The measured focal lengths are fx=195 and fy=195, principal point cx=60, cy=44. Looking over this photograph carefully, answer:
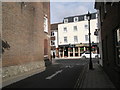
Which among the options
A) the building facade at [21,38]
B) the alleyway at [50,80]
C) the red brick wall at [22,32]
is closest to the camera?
the alleyway at [50,80]

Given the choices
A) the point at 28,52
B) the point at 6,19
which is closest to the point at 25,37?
the point at 28,52

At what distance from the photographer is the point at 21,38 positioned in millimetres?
16312

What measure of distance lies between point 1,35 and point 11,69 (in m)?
2.61

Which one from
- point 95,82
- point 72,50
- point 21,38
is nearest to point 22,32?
point 21,38

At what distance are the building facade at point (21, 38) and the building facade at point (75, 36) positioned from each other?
28.0 m

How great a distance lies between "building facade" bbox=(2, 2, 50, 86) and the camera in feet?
44.8

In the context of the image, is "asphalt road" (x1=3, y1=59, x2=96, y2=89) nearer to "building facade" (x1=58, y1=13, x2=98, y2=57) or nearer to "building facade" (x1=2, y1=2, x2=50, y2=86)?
"building facade" (x1=2, y1=2, x2=50, y2=86)

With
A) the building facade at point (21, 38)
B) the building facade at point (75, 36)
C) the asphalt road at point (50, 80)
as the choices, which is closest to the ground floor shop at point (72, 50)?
the building facade at point (75, 36)

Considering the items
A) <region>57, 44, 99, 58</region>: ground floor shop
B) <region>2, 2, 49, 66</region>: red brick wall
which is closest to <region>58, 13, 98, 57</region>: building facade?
<region>57, 44, 99, 58</region>: ground floor shop

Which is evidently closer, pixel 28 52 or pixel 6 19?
pixel 6 19

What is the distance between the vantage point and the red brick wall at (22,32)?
1392cm

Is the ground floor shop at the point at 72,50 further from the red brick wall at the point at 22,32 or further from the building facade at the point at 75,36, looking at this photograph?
the red brick wall at the point at 22,32

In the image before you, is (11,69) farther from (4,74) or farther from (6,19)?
(6,19)

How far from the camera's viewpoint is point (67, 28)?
174 feet
